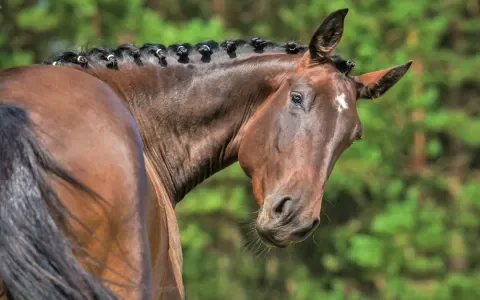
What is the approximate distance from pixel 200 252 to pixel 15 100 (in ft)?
51.6

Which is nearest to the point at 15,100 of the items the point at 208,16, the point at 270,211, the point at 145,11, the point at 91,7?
the point at 270,211

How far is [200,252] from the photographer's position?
61.2ft

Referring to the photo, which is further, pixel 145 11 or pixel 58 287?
pixel 145 11

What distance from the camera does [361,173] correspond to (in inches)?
736

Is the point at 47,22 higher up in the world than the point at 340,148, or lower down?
lower down

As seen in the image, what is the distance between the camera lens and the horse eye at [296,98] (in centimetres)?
422

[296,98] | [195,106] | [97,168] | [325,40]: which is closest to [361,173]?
[195,106]

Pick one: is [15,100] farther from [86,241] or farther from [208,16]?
[208,16]

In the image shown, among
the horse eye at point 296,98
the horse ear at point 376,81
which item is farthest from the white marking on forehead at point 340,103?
the horse ear at point 376,81

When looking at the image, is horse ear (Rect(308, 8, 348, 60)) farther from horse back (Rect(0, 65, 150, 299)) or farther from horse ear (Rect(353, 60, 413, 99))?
horse back (Rect(0, 65, 150, 299))

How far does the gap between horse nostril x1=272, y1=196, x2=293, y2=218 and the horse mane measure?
80 cm

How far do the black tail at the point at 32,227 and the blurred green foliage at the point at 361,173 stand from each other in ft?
40.2

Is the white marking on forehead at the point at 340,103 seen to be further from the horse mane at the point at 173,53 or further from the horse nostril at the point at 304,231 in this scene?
the horse nostril at the point at 304,231

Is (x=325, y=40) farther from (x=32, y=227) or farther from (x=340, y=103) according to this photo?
(x=32, y=227)
